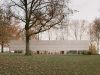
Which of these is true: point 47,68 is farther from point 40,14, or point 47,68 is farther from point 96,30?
point 96,30

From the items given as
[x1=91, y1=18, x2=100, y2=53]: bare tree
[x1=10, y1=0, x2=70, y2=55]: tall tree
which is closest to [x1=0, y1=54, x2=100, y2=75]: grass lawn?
[x1=10, y1=0, x2=70, y2=55]: tall tree

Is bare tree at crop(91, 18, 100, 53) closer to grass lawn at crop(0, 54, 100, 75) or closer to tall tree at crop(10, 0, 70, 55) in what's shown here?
tall tree at crop(10, 0, 70, 55)

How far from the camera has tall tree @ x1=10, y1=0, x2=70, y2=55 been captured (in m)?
41.7

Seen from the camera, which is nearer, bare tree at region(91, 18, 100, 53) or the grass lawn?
the grass lawn

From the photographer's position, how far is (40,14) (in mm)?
41656

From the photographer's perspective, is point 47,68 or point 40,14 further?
point 40,14

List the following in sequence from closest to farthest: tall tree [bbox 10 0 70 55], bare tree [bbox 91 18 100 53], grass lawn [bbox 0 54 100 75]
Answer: grass lawn [bbox 0 54 100 75] → tall tree [bbox 10 0 70 55] → bare tree [bbox 91 18 100 53]

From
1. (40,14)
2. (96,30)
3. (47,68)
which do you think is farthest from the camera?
(96,30)

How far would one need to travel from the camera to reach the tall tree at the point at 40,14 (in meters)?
41.7

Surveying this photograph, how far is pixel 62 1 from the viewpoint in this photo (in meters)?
42.0

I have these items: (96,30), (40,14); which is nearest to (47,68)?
(40,14)

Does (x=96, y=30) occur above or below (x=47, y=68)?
above

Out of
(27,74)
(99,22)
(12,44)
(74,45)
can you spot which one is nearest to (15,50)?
(12,44)

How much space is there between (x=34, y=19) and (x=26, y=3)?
316cm
